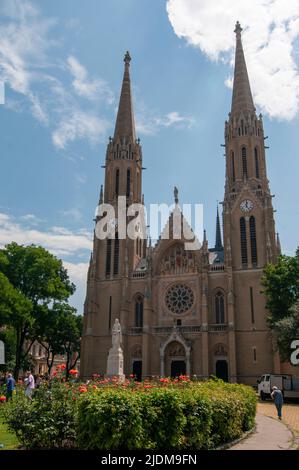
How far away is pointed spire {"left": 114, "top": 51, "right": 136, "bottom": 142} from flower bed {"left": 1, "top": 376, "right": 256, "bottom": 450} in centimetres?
5193

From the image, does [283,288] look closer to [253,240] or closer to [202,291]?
[202,291]

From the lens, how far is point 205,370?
42.8 meters

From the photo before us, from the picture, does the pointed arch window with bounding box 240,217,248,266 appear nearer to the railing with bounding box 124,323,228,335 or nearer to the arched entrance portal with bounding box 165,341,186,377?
the railing with bounding box 124,323,228,335

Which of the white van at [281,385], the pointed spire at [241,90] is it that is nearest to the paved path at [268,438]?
the white van at [281,385]

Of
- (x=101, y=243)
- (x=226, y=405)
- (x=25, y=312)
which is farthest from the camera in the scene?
(x=101, y=243)

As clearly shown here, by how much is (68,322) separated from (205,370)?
15.9 metres

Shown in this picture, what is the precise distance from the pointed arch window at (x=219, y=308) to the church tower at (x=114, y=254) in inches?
424

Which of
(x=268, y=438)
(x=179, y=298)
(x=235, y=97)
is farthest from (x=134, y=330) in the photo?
(x=268, y=438)

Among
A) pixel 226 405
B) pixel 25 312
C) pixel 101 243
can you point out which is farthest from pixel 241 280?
pixel 226 405

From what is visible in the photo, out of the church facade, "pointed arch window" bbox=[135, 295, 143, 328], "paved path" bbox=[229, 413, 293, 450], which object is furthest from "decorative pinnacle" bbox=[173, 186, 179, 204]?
"paved path" bbox=[229, 413, 293, 450]

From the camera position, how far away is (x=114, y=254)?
53.3 m

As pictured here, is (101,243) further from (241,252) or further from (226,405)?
(226,405)

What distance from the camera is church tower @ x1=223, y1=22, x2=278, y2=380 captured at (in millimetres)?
43688
